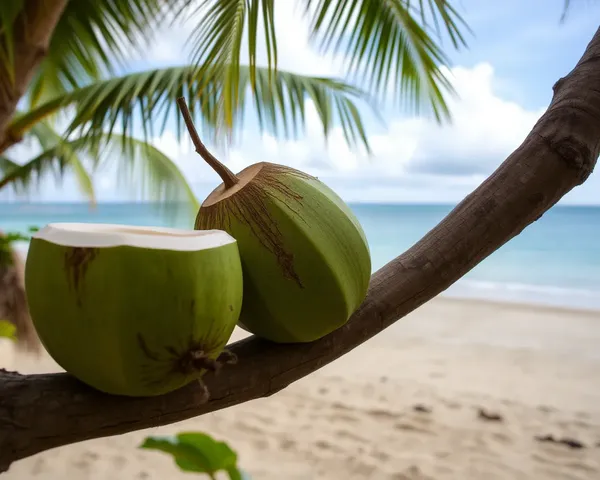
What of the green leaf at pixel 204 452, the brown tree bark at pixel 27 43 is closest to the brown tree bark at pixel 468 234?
the green leaf at pixel 204 452

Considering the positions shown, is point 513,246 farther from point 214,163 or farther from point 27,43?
point 214,163

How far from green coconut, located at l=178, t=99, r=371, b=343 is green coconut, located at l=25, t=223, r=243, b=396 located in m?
0.06

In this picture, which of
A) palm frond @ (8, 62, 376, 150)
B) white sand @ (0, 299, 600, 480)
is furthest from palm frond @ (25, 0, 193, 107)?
white sand @ (0, 299, 600, 480)

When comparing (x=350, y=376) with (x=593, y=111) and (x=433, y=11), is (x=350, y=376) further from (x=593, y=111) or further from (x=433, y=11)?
(x=593, y=111)

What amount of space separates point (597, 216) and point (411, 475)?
18.9 metres

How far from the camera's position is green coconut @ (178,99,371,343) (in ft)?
1.54

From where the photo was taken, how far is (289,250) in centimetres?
47

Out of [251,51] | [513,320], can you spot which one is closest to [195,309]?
[251,51]

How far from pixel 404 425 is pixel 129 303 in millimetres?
2797

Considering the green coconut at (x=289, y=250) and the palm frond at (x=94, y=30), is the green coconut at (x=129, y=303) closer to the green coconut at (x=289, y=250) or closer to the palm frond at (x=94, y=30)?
the green coconut at (x=289, y=250)

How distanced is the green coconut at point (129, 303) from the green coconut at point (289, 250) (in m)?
0.06

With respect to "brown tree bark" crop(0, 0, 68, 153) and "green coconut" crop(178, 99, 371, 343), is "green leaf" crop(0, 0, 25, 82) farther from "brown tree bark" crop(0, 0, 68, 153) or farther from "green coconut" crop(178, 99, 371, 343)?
"green coconut" crop(178, 99, 371, 343)

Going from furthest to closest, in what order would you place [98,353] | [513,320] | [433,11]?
1. [513,320]
2. [433,11]
3. [98,353]

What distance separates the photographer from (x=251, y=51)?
138 centimetres
